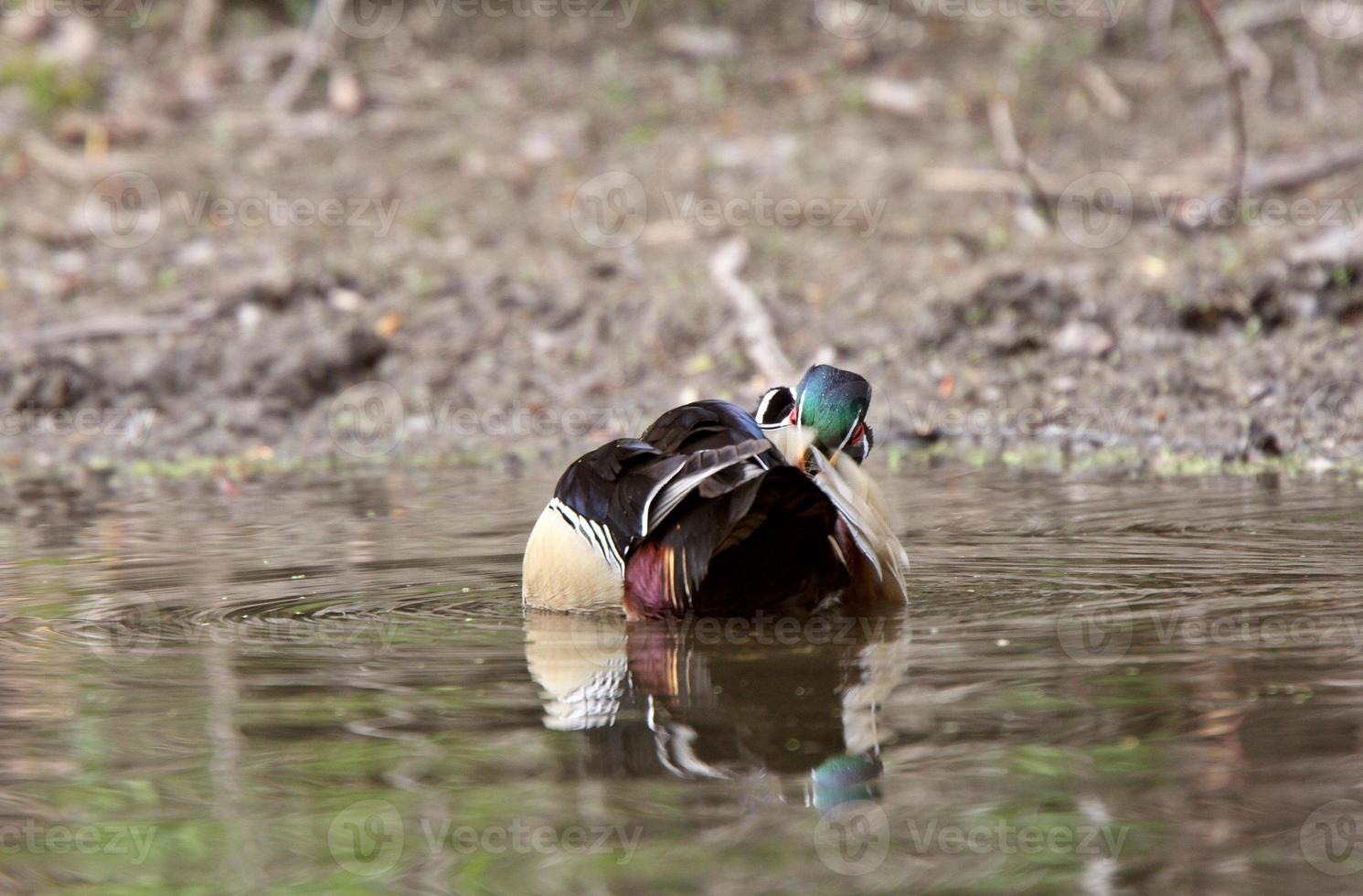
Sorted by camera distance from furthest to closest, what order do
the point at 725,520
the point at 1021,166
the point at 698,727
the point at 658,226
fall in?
the point at 658,226 → the point at 1021,166 → the point at 725,520 → the point at 698,727

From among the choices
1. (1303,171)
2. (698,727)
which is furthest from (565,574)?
(1303,171)

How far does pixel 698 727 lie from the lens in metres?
3.65

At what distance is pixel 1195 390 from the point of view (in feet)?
28.6

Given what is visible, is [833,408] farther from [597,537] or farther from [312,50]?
[312,50]

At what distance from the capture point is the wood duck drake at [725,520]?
14.2ft

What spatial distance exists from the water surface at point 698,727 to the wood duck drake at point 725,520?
0.34ft

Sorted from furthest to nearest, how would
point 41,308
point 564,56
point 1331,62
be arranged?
point 564,56, point 1331,62, point 41,308

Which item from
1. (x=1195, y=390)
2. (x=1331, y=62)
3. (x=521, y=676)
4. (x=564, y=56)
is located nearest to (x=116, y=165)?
(x=564, y=56)

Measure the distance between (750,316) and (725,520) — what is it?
589cm

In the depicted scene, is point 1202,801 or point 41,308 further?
point 41,308

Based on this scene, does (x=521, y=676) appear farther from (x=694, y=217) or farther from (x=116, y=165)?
(x=116, y=165)

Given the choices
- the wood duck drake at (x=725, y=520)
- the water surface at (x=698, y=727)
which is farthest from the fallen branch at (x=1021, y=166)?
the wood duck drake at (x=725, y=520)

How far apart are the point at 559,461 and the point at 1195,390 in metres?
3.08

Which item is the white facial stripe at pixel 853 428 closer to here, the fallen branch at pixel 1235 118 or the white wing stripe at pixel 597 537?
the white wing stripe at pixel 597 537
